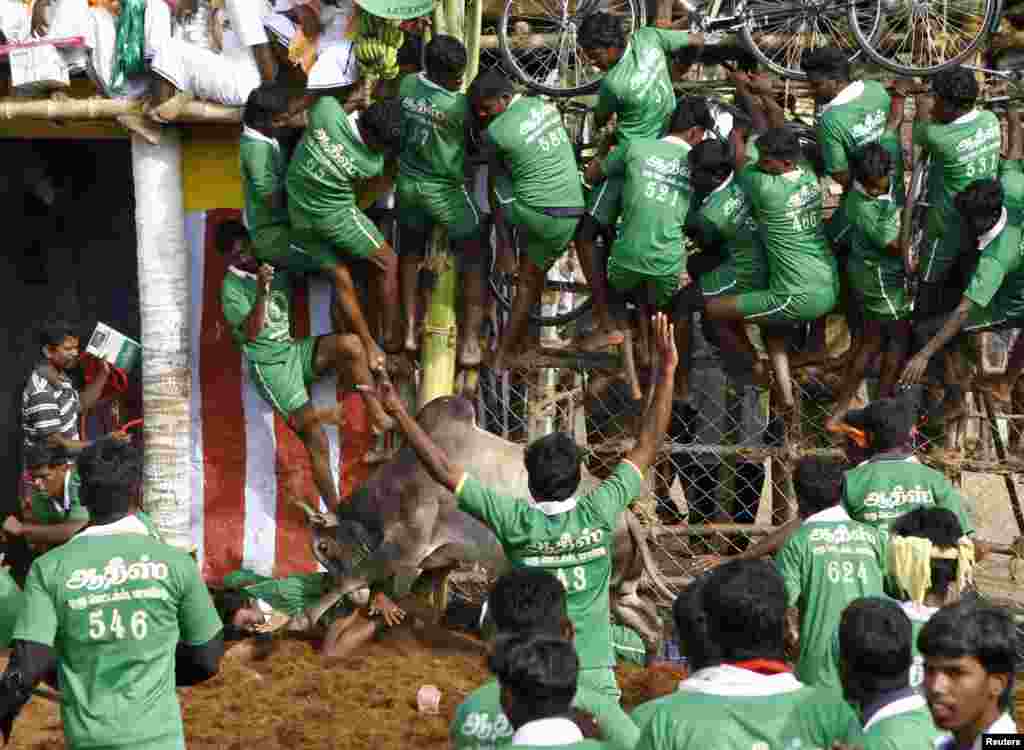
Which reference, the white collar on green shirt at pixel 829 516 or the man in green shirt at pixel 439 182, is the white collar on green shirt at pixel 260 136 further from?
the white collar on green shirt at pixel 829 516

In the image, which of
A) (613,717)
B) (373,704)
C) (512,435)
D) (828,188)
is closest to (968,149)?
(828,188)

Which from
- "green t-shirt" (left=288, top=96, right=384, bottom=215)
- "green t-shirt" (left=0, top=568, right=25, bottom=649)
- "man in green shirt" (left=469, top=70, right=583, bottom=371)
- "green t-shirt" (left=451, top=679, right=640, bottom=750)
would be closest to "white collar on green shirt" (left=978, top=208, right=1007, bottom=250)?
"man in green shirt" (left=469, top=70, right=583, bottom=371)

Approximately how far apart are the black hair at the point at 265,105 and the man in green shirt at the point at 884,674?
5.96 m

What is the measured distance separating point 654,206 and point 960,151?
5.34 ft

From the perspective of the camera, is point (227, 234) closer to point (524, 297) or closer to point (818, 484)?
point (524, 297)

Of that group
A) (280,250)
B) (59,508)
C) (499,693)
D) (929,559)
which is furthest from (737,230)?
(499,693)

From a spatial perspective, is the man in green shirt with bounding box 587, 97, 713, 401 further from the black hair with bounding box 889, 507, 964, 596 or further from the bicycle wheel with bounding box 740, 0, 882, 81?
the black hair with bounding box 889, 507, 964, 596

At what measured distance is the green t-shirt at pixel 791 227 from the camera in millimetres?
8836

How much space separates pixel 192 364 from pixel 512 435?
2046 millimetres

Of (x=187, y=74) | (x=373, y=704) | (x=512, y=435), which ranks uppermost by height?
(x=187, y=74)

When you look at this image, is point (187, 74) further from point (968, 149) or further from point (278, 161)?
point (968, 149)

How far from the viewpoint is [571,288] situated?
9797mm

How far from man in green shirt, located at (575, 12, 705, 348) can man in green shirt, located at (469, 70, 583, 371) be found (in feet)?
0.61

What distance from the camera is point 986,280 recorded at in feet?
28.3
